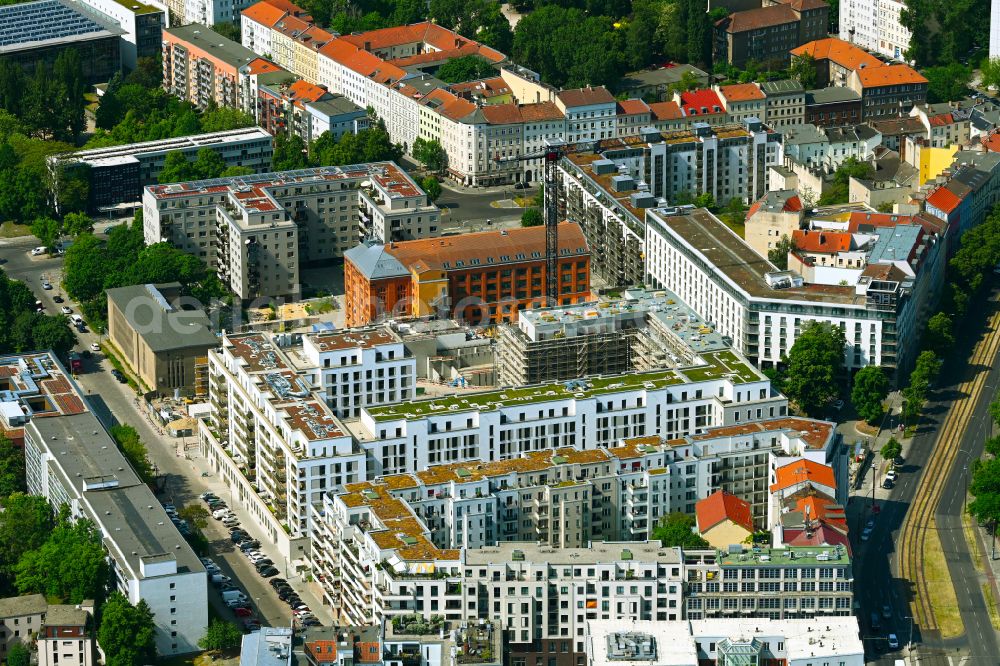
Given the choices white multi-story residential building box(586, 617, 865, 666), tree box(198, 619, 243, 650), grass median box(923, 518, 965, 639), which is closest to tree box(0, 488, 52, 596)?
tree box(198, 619, 243, 650)

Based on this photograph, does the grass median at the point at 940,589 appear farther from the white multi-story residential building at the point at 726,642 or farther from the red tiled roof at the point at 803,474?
the white multi-story residential building at the point at 726,642

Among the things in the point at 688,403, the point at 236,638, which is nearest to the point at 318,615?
the point at 236,638

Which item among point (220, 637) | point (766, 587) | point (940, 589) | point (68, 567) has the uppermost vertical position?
point (766, 587)

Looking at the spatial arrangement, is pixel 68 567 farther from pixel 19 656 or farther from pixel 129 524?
pixel 19 656

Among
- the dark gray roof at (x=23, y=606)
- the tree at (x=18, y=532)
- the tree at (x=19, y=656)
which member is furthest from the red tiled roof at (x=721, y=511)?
the tree at (x=18, y=532)

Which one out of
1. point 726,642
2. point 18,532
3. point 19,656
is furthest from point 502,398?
point 19,656

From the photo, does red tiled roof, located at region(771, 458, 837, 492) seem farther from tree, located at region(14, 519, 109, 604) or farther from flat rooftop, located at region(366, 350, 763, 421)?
tree, located at region(14, 519, 109, 604)
